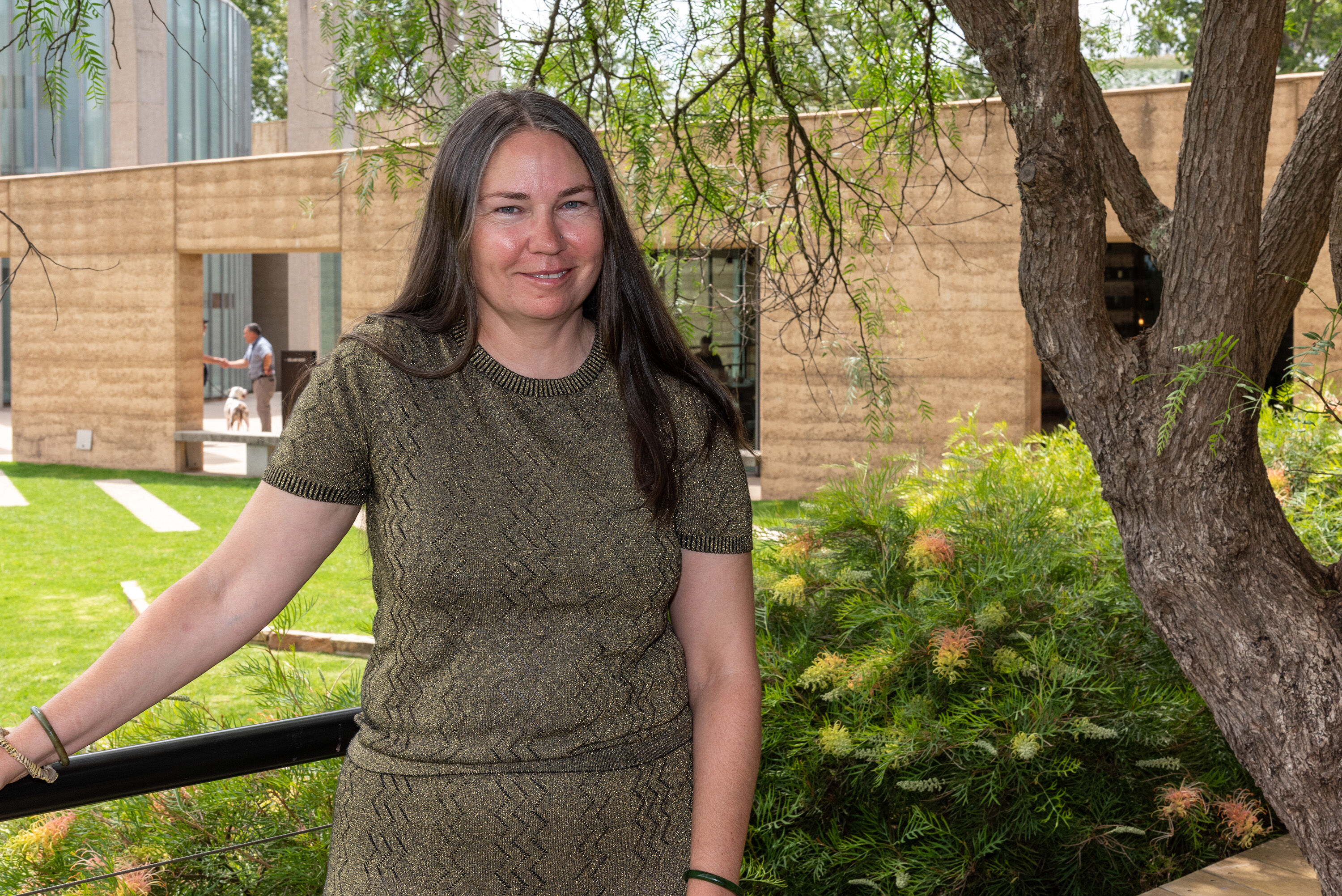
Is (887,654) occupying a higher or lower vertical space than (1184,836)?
higher

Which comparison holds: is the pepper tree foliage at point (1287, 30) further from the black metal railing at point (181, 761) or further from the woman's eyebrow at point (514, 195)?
the black metal railing at point (181, 761)

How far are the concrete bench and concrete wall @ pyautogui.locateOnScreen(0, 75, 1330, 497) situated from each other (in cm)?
28

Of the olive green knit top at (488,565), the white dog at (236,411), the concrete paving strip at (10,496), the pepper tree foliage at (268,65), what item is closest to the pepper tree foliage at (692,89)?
the olive green knit top at (488,565)

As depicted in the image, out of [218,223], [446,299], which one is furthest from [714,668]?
[218,223]

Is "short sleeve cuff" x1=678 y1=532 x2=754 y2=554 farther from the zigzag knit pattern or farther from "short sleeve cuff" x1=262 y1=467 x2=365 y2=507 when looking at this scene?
"short sleeve cuff" x1=262 y1=467 x2=365 y2=507

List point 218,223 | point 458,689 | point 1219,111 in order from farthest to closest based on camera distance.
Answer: point 218,223 < point 1219,111 < point 458,689

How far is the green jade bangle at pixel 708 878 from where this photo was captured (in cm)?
146

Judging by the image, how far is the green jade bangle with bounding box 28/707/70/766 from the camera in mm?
1322

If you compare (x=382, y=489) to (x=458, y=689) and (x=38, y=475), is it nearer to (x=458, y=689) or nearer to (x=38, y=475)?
(x=458, y=689)

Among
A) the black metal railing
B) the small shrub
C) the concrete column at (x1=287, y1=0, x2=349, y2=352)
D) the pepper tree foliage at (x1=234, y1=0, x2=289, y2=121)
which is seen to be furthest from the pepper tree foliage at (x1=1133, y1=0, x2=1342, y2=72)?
the pepper tree foliage at (x1=234, y1=0, x2=289, y2=121)

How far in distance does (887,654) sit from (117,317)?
1450 cm

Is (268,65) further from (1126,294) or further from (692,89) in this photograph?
(692,89)

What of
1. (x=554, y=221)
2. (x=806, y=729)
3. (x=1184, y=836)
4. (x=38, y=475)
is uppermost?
(x=554, y=221)

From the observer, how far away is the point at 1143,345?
2.15 metres
